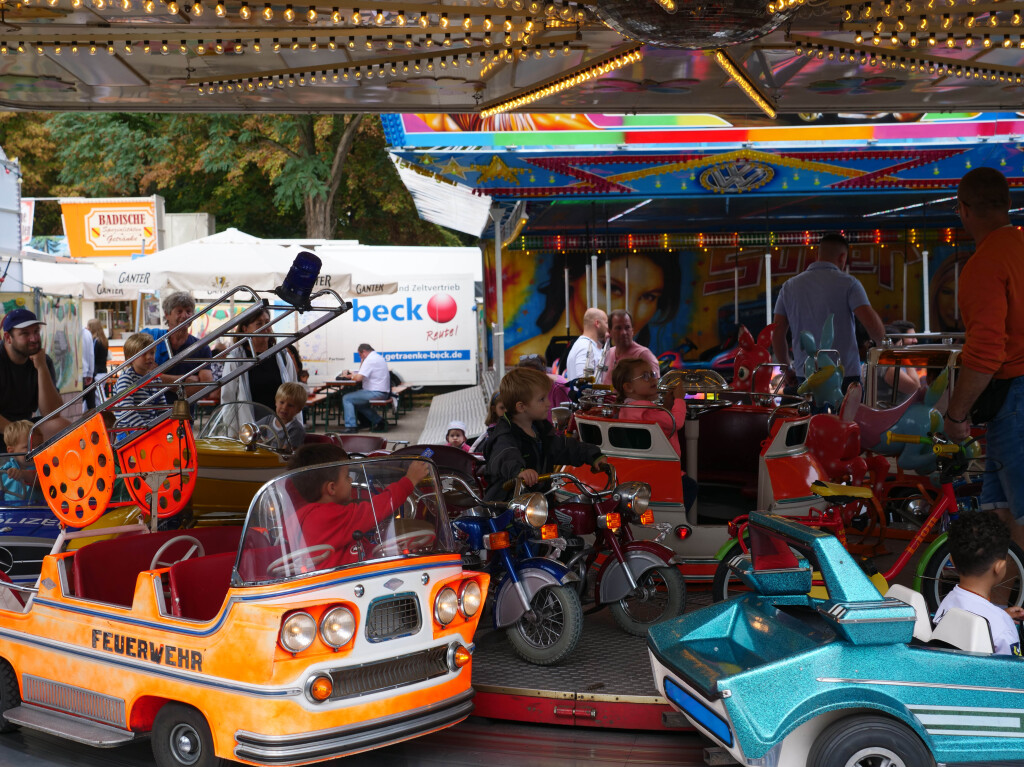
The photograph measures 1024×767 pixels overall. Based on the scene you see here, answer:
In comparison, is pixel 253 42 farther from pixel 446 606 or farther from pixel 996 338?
pixel 996 338

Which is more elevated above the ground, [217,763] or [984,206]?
[984,206]

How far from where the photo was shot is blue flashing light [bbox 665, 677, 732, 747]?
3.60 m

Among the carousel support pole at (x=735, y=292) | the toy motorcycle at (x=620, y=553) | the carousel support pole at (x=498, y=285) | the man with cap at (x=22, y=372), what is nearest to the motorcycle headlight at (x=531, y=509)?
the toy motorcycle at (x=620, y=553)

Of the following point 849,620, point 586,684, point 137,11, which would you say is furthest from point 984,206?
point 137,11

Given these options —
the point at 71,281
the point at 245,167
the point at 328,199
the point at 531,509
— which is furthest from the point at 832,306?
the point at 245,167

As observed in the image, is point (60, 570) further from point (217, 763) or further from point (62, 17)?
point (62, 17)

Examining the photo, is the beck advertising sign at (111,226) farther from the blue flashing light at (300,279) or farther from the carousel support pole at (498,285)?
the blue flashing light at (300,279)

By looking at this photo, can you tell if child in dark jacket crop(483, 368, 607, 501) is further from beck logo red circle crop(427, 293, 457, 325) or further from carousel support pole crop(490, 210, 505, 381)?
beck logo red circle crop(427, 293, 457, 325)

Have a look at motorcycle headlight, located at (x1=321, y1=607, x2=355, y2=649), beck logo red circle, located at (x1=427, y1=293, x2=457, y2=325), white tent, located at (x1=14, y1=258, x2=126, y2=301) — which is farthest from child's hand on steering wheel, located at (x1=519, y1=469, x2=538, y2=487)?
beck logo red circle, located at (x1=427, y1=293, x2=457, y2=325)

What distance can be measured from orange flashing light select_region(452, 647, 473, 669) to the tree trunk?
80.6 ft

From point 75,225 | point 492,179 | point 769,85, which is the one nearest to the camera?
point 769,85

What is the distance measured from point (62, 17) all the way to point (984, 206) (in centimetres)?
559

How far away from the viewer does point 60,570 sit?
4609 mm

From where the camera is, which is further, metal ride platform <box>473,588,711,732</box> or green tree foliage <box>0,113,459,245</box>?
green tree foliage <box>0,113,459,245</box>
